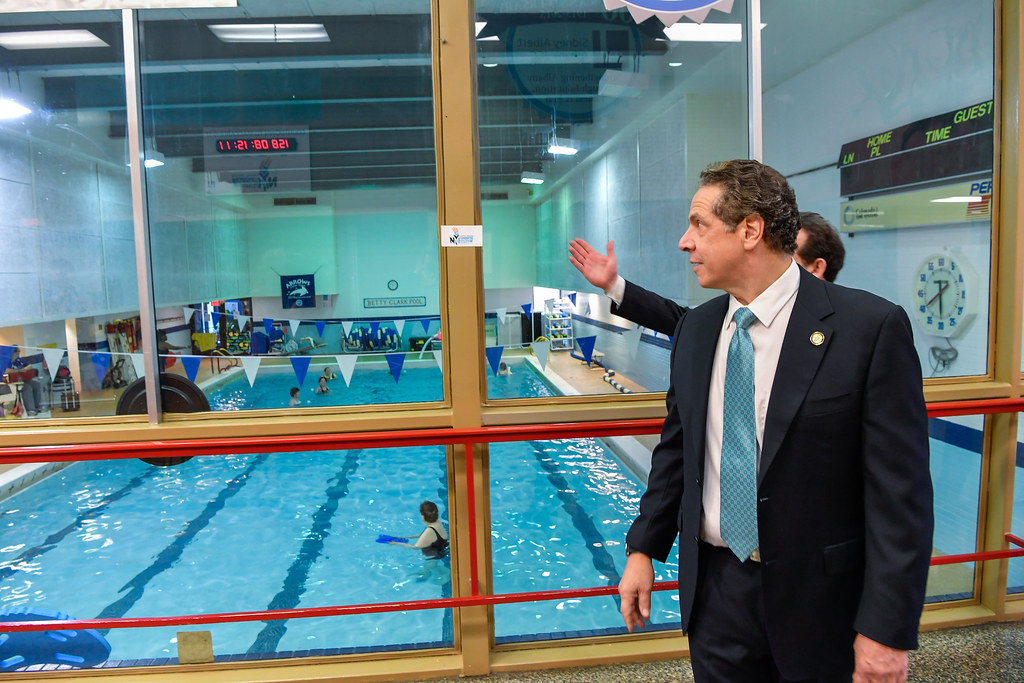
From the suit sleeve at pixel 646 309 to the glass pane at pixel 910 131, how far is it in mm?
1323

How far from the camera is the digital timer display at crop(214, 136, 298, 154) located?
2.68 meters

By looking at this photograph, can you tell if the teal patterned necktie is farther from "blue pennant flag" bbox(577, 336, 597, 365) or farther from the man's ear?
"blue pennant flag" bbox(577, 336, 597, 365)

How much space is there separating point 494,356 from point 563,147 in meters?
0.98

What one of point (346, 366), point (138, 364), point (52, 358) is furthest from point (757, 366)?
point (52, 358)

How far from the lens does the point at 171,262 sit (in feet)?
8.26

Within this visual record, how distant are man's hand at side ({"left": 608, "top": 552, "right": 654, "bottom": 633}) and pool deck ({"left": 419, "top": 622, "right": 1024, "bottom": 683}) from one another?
1123 mm

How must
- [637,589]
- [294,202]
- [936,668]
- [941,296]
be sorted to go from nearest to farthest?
[637,589]
[936,668]
[294,202]
[941,296]

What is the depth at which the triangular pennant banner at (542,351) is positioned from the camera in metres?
2.73

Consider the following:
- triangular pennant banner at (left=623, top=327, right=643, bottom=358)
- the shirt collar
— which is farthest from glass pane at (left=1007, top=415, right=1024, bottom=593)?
the shirt collar

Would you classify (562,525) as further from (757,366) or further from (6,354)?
(6,354)

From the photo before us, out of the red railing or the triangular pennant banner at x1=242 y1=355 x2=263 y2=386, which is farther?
the triangular pennant banner at x1=242 y1=355 x2=263 y2=386

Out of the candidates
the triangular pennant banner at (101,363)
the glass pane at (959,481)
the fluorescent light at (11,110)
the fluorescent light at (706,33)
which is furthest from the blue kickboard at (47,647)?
the glass pane at (959,481)

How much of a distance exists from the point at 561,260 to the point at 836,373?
164 cm

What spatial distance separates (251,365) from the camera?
2658 millimetres
